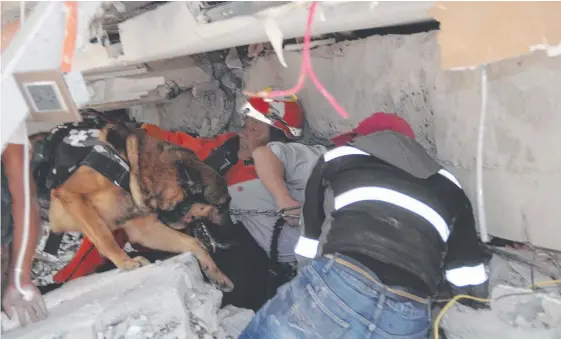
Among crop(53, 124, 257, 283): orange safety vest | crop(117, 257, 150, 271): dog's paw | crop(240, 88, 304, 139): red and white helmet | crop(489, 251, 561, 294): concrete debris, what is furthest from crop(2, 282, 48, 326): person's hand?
crop(240, 88, 304, 139): red and white helmet

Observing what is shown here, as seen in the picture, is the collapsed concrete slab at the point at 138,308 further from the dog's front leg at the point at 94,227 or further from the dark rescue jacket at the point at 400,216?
the dark rescue jacket at the point at 400,216

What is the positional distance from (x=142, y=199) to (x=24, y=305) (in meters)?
0.66

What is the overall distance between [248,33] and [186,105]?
2677 mm

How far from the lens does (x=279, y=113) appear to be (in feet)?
10.5

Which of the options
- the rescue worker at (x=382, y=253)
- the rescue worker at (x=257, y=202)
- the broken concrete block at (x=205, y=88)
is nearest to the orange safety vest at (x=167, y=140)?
the rescue worker at (x=257, y=202)

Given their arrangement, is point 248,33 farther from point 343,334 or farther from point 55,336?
point 55,336

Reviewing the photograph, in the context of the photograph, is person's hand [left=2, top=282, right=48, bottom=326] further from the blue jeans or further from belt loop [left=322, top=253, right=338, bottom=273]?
belt loop [left=322, top=253, right=338, bottom=273]

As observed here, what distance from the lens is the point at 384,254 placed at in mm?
1786

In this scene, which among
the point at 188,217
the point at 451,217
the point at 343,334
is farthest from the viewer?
the point at 188,217

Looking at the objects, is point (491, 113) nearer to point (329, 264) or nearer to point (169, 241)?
point (329, 264)

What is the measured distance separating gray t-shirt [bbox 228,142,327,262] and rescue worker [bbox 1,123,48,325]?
123 cm

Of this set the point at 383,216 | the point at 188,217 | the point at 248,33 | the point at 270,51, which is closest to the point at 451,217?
the point at 383,216

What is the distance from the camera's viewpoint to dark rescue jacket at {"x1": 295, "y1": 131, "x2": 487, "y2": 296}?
1.79 m

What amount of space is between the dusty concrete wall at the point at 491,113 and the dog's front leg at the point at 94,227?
1281 millimetres
